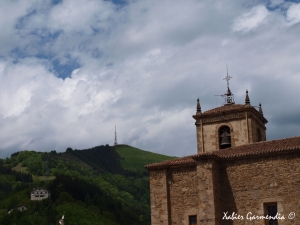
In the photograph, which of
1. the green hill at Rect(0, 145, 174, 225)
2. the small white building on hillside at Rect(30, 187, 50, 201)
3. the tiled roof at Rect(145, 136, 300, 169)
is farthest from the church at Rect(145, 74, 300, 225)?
the small white building on hillside at Rect(30, 187, 50, 201)

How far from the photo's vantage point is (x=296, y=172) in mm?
23266

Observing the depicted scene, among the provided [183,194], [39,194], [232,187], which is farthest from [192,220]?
[39,194]

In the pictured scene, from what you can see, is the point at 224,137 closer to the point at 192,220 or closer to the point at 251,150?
the point at 251,150

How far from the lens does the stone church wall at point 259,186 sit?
76.4 feet

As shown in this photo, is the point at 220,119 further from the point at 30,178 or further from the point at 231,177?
the point at 30,178

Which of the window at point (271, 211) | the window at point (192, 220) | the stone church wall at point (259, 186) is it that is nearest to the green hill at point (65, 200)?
the window at point (192, 220)

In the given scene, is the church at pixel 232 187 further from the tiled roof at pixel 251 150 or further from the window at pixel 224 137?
the window at pixel 224 137

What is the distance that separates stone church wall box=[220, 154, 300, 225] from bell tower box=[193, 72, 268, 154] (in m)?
5.42

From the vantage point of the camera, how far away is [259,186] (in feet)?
78.8

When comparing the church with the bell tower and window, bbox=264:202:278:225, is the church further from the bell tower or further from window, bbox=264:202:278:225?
the bell tower

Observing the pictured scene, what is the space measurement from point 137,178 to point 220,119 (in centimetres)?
16511

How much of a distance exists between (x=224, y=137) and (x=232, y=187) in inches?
253

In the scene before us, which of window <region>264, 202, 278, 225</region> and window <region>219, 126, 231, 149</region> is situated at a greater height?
window <region>219, 126, 231, 149</region>

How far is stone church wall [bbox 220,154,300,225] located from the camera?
23281 mm
